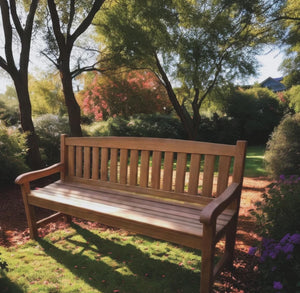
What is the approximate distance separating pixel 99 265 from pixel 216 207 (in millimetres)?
1569

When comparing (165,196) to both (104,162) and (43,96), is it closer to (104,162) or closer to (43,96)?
(104,162)

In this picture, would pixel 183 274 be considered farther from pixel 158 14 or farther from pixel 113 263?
pixel 158 14

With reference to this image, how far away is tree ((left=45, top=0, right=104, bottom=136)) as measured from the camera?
5062 millimetres

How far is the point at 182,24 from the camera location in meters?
6.90

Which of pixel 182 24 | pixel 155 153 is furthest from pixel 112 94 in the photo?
pixel 155 153

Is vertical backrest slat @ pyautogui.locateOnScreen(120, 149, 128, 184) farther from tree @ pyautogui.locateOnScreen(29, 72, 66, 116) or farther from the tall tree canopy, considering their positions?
tree @ pyautogui.locateOnScreen(29, 72, 66, 116)

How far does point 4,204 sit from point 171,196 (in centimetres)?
344

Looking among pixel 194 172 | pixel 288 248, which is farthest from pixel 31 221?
pixel 288 248

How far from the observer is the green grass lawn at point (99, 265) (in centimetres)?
234

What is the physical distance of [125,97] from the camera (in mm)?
14320

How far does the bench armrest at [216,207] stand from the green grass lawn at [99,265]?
903 mm

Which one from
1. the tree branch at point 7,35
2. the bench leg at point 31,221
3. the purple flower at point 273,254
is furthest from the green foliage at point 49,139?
the purple flower at point 273,254

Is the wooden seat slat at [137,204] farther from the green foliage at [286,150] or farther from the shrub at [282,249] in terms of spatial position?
the green foliage at [286,150]

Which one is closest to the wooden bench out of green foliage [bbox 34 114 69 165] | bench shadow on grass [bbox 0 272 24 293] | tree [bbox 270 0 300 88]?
bench shadow on grass [bbox 0 272 24 293]
